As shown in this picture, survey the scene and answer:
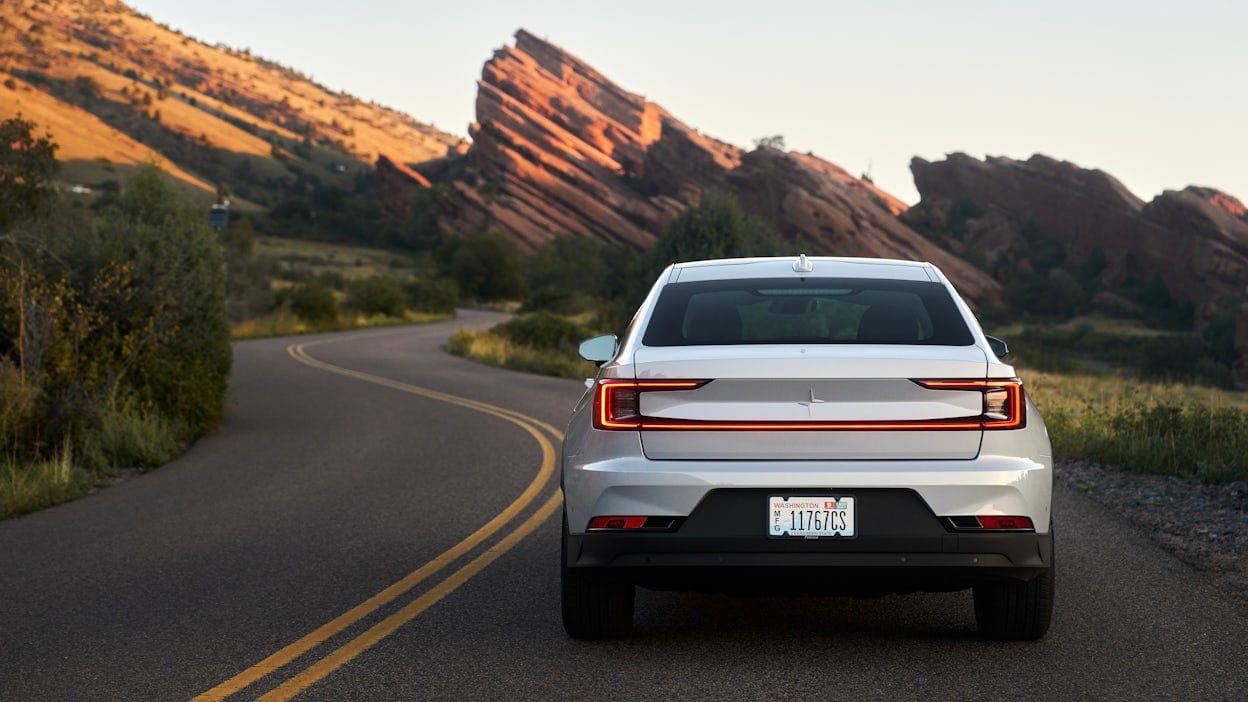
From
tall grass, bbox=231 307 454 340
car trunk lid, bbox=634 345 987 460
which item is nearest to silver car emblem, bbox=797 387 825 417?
car trunk lid, bbox=634 345 987 460

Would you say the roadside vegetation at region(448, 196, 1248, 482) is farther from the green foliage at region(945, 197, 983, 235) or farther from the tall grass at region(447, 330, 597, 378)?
the green foliage at region(945, 197, 983, 235)

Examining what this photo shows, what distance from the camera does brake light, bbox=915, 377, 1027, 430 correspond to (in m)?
5.38

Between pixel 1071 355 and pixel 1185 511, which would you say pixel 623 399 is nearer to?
pixel 1185 511

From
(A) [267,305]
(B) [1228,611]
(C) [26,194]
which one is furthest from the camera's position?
(A) [267,305]

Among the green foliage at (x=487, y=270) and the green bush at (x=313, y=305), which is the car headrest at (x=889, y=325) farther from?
the green foliage at (x=487, y=270)

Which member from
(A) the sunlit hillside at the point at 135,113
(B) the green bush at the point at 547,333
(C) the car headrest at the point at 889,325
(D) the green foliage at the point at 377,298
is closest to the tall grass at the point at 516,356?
(B) the green bush at the point at 547,333

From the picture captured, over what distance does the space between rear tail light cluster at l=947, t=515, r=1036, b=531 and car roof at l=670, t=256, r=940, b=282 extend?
145cm

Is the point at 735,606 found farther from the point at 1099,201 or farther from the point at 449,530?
the point at 1099,201

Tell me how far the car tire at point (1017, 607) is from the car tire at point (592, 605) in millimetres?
1569

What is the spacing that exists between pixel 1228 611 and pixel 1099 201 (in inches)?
4069

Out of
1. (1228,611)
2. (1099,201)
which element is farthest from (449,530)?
(1099,201)

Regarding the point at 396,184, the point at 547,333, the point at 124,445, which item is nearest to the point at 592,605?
the point at 124,445

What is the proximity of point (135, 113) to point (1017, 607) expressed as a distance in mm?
159830

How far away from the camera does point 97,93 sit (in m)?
151
